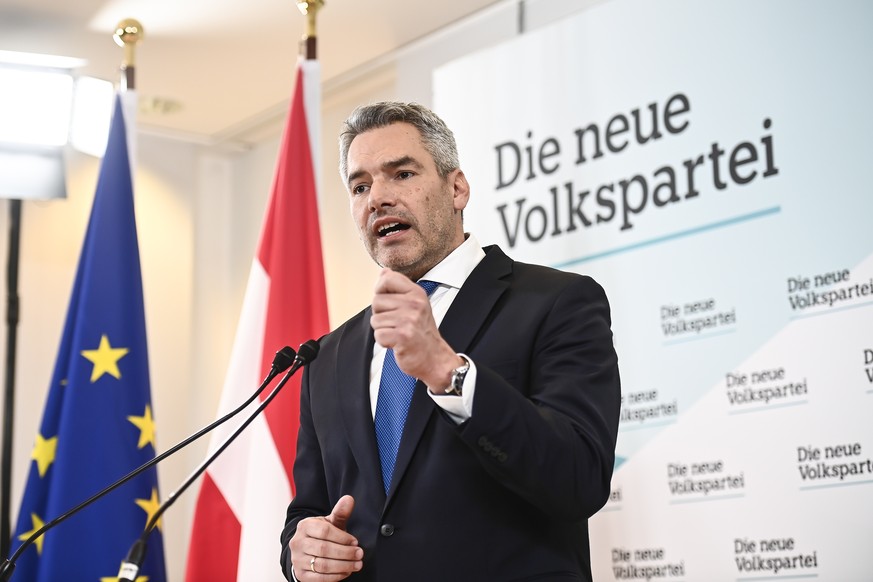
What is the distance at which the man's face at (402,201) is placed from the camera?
2059 mm

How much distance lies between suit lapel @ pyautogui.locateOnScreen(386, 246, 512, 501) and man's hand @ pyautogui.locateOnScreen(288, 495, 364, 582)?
3.5 inches

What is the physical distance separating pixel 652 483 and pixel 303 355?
158 cm

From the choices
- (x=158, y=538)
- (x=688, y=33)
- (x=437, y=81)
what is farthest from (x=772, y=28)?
(x=158, y=538)

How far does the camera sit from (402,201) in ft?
6.82

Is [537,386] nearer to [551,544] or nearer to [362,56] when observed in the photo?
[551,544]

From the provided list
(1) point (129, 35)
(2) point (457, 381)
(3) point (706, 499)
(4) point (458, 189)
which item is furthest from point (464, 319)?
(1) point (129, 35)

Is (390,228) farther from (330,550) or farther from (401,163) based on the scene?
(330,550)

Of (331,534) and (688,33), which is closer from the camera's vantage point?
(331,534)

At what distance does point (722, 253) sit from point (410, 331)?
1.83 m

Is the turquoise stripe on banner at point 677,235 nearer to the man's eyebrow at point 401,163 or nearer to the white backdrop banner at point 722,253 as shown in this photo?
the white backdrop banner at point 722,253

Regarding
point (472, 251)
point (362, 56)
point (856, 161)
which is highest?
point (362, 56)

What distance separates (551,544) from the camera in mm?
1726

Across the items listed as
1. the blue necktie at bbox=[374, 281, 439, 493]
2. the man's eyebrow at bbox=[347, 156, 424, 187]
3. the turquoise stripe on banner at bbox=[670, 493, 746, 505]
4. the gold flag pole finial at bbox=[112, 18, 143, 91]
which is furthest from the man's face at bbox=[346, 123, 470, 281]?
the gold flag pole finial at bbox=[112, 18, 143, 91]

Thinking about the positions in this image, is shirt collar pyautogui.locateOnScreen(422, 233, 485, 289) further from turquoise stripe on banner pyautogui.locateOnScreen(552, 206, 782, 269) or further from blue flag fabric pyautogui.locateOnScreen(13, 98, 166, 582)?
blue flag fabric pyautogui.locateOnScreen(13, 98, 166, 582)
